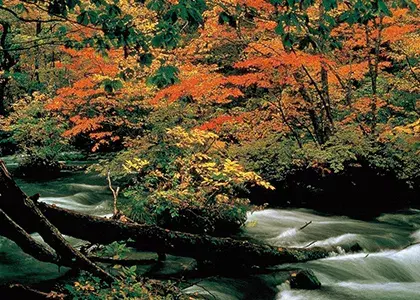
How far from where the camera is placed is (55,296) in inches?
161

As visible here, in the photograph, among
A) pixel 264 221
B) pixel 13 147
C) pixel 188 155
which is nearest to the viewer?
pixel 188 155

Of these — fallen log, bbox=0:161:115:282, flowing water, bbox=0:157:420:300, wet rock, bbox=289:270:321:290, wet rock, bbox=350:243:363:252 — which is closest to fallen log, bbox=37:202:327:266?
flowing water, bbox=0:157:420:300

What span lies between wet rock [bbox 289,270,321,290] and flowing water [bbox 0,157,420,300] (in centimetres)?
8

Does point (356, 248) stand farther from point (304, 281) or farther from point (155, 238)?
point (155, 238)

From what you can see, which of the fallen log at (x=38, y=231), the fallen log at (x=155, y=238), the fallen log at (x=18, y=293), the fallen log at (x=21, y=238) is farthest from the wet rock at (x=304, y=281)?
the fallen log at (x=18, y=293)

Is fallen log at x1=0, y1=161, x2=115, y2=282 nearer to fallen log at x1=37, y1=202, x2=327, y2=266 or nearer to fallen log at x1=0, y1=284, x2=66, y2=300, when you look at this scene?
fallen log at x1=0, y1=284, x2=66, y2=300

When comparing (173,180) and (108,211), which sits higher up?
(173,180)

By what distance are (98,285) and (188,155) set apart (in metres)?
4.74

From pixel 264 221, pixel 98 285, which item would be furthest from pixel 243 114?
pixel 98 285

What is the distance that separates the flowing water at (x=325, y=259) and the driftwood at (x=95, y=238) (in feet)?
1.01

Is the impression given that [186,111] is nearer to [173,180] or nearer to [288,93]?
[288,93]

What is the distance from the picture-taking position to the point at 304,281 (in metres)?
6.36

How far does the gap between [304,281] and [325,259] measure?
65.9 inches

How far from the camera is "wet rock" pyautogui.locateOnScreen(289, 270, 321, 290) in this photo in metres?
6.31
